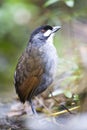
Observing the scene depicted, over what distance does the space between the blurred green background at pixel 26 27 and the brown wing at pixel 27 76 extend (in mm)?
2380

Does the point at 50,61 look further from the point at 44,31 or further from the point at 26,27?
the point at 26,27

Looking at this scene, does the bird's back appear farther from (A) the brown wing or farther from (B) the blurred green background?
(B) the blurred green background

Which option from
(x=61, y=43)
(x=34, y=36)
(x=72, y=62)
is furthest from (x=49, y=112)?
(x=61, y=43)

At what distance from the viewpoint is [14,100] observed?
7141mm

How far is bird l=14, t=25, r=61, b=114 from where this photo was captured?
586cm

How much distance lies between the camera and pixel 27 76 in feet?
19.3

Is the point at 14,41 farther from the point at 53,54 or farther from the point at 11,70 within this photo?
the point at 53,54

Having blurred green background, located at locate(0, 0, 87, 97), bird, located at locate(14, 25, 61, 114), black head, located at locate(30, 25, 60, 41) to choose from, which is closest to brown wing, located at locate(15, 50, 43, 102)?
bird, located at locate(14, 25, 61, 114)

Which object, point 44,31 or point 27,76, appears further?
point 44,31

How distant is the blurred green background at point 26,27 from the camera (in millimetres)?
9018

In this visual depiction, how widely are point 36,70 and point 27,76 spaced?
109mm

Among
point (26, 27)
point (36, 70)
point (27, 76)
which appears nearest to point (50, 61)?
point (36, 70)

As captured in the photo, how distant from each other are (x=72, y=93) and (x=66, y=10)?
3.83 meters

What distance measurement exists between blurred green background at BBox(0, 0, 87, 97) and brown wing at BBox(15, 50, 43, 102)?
2.38 meters
